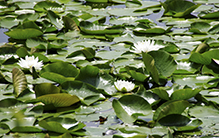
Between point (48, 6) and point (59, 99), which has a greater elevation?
point (48, 6)

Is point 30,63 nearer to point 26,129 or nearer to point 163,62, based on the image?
point 26,129

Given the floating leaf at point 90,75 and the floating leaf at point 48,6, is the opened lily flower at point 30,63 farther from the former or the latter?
the floating leaf at point 48,6

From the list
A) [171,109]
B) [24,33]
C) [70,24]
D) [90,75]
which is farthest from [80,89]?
[70,24]

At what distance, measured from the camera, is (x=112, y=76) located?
2396 millimetres

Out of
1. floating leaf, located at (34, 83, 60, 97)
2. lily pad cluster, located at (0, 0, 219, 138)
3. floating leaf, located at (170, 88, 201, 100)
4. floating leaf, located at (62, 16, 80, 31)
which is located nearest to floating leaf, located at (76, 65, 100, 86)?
lily pad cluster, located at (0, 0, 219, 138)

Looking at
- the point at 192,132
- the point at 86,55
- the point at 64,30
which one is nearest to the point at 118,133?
the point at 192,132

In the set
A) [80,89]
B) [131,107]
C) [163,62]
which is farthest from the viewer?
[163,62]

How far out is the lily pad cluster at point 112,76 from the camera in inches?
71.1

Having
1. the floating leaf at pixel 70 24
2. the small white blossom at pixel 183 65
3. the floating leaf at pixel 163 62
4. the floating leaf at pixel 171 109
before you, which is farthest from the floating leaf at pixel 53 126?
the floating leaf at pixel 70 24

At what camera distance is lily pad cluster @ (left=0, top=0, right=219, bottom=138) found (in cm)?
181

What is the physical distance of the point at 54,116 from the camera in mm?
1943

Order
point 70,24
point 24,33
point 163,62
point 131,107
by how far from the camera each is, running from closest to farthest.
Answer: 1. point 131,107
2. point 163,62
3. point 24,33
4. point 70,24

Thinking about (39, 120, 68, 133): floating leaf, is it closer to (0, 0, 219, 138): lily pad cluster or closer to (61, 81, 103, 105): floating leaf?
(0, 0, 219, 138): lily pad cluster

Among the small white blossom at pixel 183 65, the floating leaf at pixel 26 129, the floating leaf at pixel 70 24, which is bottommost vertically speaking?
the floating leaf at pixel 26 129
